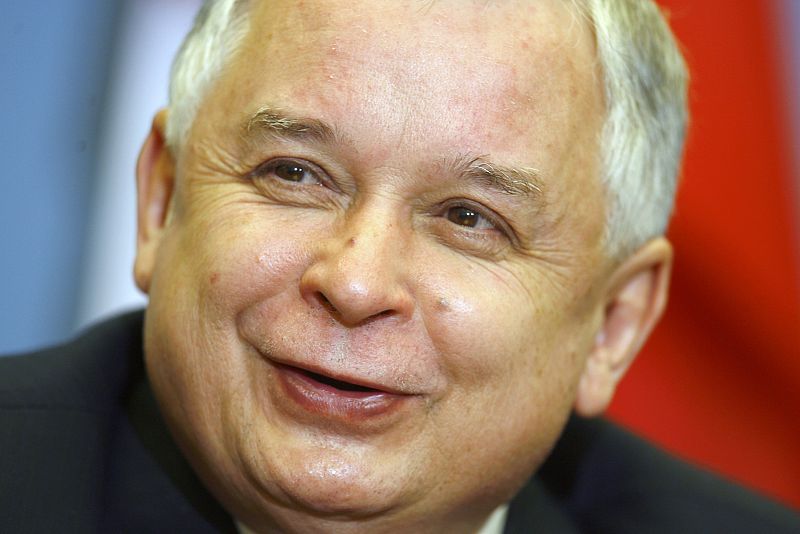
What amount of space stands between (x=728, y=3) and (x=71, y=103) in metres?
2.54

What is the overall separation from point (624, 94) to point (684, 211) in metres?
1.69

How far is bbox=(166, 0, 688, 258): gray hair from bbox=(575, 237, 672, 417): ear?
0.18ft

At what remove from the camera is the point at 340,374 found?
194cm

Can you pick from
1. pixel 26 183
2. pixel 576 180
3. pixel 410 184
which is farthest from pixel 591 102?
pixel 26 183

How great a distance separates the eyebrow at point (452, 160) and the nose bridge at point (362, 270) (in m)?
0.15

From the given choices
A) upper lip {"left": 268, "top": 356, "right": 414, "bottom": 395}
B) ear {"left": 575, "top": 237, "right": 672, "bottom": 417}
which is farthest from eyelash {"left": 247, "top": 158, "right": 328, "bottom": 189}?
ear {"left": 575, "top": 237, "right": 672, "bottom": 417}

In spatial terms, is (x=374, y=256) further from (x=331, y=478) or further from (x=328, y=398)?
(x=331, y=478)

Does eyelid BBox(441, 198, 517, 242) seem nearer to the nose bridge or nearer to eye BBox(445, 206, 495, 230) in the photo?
eye BBox(445, 206, 495, 230)

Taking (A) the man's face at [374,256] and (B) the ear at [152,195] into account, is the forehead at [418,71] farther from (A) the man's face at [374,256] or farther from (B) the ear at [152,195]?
(B) the ear at [152,195]

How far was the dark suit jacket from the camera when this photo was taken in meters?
2.13

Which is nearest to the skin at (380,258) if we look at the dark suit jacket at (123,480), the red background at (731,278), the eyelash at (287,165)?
the eyelash at (287,165)

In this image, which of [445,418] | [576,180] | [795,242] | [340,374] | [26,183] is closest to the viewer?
[340,374]

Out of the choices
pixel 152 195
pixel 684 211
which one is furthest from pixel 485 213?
pixel 684 211

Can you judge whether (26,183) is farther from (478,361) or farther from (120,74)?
(478,361)
